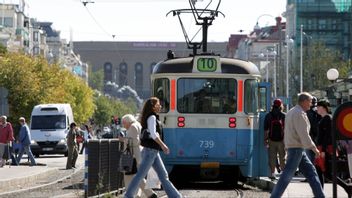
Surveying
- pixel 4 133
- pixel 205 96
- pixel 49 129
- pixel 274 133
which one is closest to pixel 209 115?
pixel 205 96

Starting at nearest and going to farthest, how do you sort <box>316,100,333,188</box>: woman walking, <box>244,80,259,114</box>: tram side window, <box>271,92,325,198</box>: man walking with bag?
<box>271,92,325,198</box>: man walking with bag
<box>316,100,333,188</box>: woman walking
<box>244,80,259,114</box>: tram side window

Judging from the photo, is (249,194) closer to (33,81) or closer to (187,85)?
(187,85)

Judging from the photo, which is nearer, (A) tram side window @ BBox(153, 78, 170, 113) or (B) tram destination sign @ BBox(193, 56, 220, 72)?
(A) tram side window @ BBox(153, 78, 170, 113)

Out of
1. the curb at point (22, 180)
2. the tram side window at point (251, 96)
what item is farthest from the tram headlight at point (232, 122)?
the curb at point (22, 180)

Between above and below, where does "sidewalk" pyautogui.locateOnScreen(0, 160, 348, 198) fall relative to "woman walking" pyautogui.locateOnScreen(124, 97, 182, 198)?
below

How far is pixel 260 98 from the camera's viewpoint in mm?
27031

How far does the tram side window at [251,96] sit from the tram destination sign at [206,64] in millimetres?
816

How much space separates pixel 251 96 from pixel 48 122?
32591mm

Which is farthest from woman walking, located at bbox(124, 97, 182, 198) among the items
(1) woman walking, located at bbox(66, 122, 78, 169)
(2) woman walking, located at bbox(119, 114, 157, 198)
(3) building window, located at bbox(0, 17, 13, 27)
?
(3) building window, located at bbox(0, 17, 13, 27)

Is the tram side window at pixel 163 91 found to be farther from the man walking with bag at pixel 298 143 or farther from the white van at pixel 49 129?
the white van at pixel 49 129

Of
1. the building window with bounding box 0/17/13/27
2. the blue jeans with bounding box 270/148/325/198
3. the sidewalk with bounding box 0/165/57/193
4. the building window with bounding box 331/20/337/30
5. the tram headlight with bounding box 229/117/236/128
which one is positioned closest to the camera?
the blue jeans with bounding box 270/148/325/198

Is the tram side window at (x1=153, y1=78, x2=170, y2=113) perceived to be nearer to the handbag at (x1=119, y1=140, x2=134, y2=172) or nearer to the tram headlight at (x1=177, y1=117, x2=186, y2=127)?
the tram headlight at (x1=177, y1=117, x2=186, y2=127)

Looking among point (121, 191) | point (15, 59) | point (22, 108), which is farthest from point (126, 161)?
point (15, 59)

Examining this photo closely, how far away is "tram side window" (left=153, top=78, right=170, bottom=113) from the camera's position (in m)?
25.9
